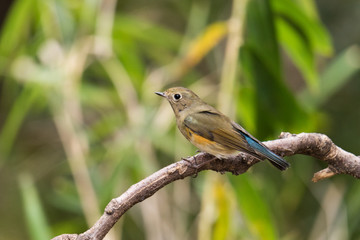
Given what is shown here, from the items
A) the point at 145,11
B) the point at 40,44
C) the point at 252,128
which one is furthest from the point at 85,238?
the point at 145,11

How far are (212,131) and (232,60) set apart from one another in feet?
3.03

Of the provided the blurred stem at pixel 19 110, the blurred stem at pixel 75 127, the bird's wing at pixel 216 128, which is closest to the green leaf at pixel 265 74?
the bird's wing at pixel 216 128

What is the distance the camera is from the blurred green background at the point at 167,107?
12.7 feet

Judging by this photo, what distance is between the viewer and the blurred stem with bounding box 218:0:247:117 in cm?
387

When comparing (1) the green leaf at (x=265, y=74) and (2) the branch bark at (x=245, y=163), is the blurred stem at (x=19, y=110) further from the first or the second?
(2) the branch bark at (x=245, y=163)

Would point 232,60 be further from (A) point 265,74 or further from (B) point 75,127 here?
(B) point 75,127

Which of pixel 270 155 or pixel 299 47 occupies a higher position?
pixel 299 47

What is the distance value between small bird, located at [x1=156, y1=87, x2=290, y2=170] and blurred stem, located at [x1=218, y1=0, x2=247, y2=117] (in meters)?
0.47

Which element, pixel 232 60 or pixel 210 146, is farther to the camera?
pixel 232 60

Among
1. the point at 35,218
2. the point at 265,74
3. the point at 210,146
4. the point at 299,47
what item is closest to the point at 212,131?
the point at 210,146

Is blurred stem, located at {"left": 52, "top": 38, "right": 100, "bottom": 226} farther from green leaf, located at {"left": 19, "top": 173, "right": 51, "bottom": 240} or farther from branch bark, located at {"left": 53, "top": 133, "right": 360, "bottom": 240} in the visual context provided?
branch bark, located at {"left": 53, "top": 133, "right": 360, "bottom": 240}

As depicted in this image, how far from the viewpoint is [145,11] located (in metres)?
7.00

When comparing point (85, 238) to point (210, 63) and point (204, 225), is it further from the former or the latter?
point (210, 63)

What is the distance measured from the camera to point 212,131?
3117 mm
